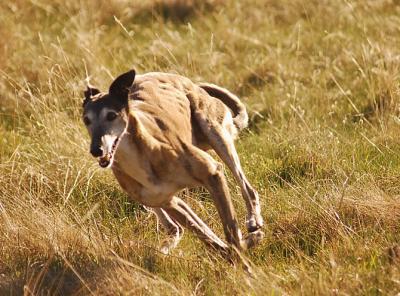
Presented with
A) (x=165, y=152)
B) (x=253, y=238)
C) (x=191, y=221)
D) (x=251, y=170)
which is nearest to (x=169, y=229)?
(x=191, y=221)

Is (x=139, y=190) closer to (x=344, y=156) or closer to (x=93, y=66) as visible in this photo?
(x=344, y=156)

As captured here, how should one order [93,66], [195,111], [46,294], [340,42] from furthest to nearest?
[340,42] < [93,66] < [195,111] < [46,294]

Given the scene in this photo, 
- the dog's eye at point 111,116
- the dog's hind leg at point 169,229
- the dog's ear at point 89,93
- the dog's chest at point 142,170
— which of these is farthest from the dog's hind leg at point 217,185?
the dog's ear at point 89,93

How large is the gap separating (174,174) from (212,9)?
847 cm

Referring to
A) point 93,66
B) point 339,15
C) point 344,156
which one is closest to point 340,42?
point 339,15

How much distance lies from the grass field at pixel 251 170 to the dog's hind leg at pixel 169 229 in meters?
0.10

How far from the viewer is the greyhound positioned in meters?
7.15

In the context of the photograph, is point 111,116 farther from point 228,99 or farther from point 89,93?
point 228,99

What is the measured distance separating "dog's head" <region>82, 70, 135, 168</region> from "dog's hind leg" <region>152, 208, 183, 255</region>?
1.09 m

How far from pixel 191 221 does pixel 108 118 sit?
44.0 inches

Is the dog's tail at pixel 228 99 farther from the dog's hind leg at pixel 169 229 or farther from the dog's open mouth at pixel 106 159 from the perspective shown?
the dog's open mouth at pixel 106 159

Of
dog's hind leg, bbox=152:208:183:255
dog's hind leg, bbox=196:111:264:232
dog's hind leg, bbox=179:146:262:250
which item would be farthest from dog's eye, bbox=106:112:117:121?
dog's hind leg, bbox=196:111:264:232

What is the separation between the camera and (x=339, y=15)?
1382 centimetres

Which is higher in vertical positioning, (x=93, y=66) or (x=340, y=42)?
(x=93, y=66)
